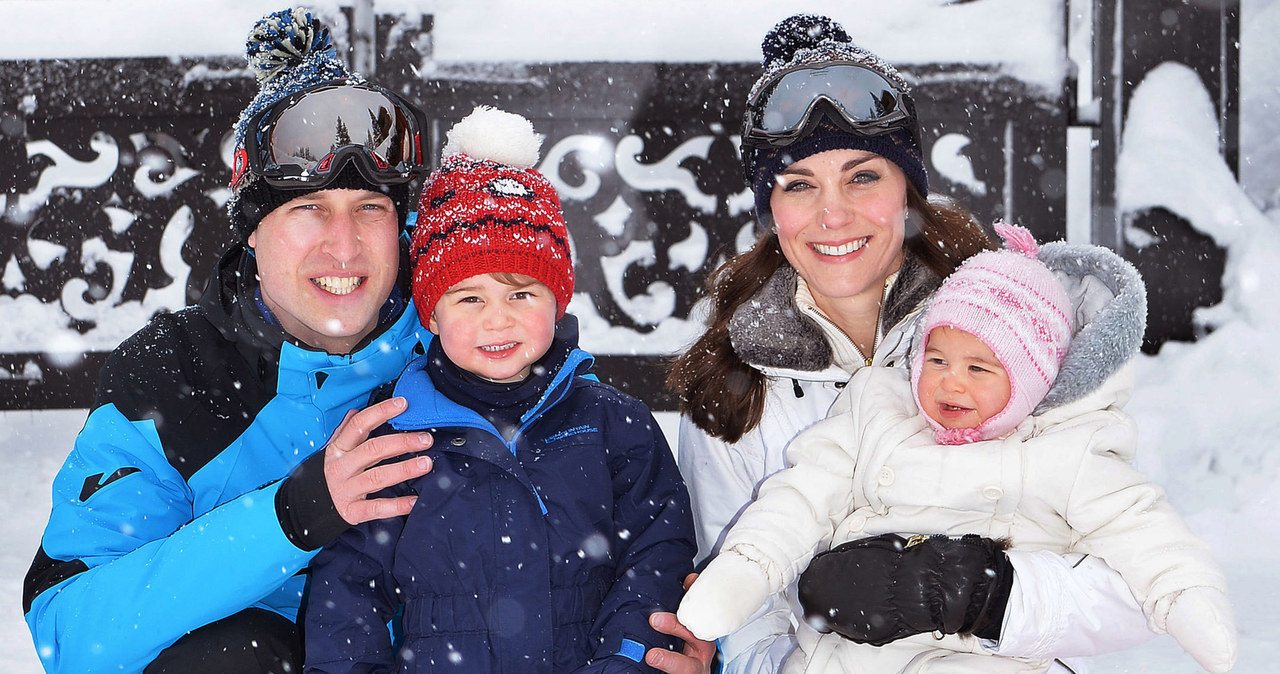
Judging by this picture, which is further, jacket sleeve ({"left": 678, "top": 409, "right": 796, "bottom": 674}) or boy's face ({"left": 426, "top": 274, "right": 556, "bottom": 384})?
jacket sleeve ({"left": 678, "top": 409, "right": 796, "bottom": 674})

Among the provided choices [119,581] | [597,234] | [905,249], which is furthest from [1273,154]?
[119,581]

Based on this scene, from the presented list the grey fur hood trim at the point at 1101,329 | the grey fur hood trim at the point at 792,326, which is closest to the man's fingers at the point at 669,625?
the grey fur hood trim at the point at 792,326

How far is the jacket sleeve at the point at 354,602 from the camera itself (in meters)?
2.27

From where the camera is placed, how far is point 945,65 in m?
5.72

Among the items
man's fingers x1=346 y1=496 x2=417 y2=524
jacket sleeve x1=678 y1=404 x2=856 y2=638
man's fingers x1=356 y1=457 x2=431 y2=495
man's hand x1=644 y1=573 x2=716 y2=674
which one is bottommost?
man's hand x1=644 y1=573 x2=716 y2=674

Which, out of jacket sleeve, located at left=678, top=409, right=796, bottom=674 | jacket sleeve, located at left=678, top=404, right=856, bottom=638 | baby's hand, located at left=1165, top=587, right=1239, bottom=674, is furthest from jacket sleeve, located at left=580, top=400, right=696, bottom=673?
baby's hand, located at left=1165, top=587, right=1239, bottom=674

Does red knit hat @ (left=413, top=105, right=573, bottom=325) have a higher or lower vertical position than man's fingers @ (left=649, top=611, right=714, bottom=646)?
higher

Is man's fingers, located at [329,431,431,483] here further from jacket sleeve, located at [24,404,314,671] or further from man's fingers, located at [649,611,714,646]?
man's fingers, located at [649,611,714,646]

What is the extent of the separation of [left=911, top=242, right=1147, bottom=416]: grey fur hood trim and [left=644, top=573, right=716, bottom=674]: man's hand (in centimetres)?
84

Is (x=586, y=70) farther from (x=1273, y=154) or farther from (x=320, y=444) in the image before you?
(x=1273, y=154)

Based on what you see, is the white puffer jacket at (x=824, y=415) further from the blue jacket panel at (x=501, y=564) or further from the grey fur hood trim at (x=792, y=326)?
the blue jacket panel at (x=501, y=564)

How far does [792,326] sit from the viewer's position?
9.23ft

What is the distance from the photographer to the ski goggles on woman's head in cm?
285

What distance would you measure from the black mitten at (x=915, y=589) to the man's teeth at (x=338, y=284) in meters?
1.34
